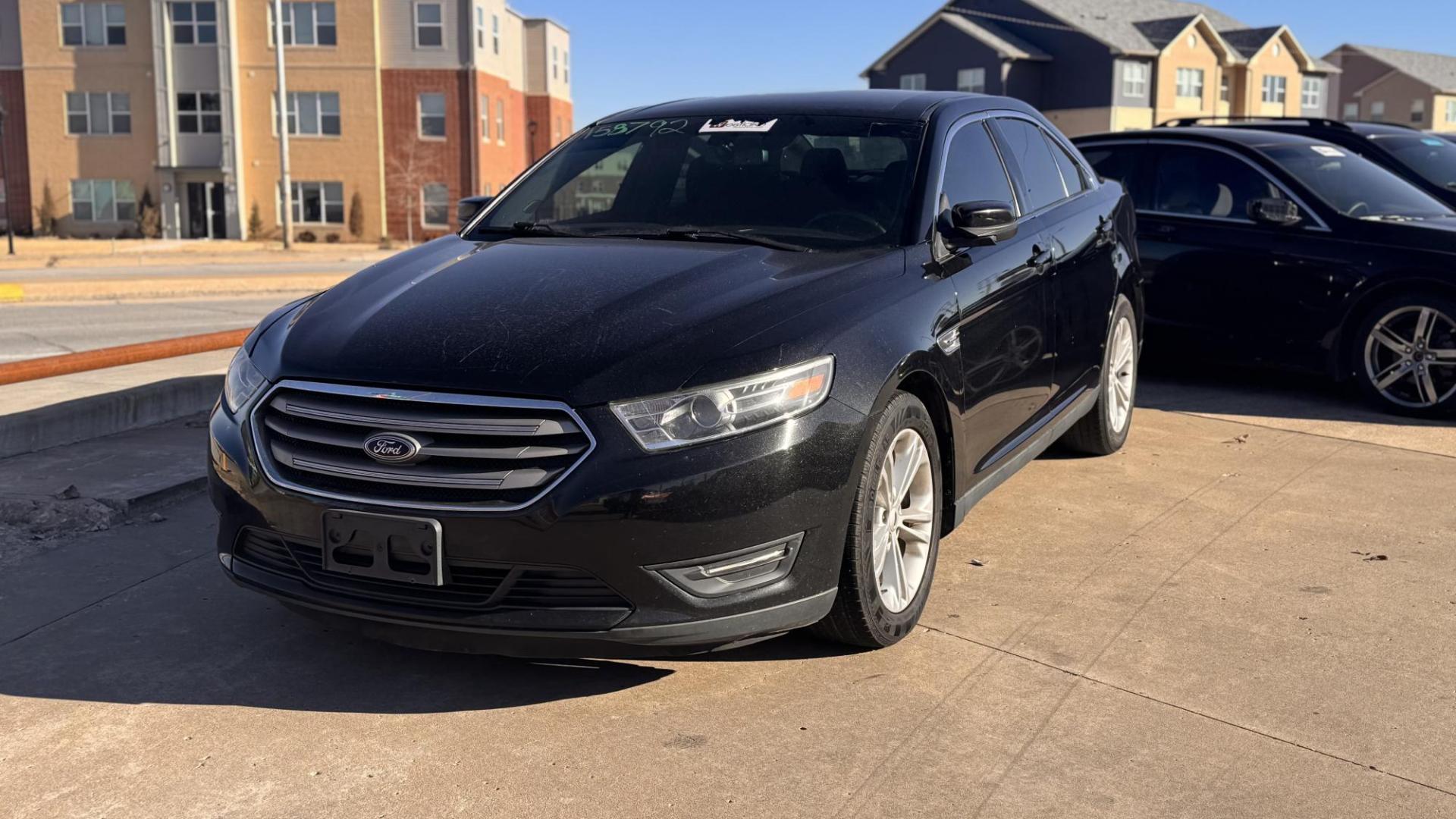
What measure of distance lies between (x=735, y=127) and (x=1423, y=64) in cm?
9414

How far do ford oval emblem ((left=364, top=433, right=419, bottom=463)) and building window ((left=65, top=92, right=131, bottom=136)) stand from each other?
4985 cm

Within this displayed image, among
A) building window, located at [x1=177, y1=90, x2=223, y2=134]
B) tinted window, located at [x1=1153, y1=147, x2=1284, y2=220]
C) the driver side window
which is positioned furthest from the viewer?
building window, located at [x1=177, y1=90, x2=223, y2=134]

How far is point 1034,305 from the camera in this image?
538 cm

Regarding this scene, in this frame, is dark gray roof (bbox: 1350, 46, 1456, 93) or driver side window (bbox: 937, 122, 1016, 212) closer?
driver side window (bbox: 937, 122, 1016, 212)

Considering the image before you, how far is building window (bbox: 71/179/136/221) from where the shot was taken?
48312mm

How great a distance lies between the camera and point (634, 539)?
351 cm

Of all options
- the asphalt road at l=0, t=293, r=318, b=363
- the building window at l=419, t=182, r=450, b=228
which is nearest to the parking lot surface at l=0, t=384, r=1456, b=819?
the asphalt road at l=0, t=293, r=318, b=363

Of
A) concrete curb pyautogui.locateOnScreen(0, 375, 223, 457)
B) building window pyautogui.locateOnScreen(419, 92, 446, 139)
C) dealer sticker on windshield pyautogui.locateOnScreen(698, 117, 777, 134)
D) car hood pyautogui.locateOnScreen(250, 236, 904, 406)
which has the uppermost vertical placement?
building window pyautogui.locateOnScreen(419, 92, 446, 139)

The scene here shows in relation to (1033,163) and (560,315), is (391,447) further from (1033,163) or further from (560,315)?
(1033,163)

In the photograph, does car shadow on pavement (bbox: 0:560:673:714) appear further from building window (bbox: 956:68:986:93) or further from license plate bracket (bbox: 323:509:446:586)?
building window (bbox: 956:68:986:93)

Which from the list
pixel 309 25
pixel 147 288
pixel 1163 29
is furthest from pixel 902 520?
pixel 1163 29

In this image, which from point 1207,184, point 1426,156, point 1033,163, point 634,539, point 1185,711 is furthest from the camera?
point 1426,156

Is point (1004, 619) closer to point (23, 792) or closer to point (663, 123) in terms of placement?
point (663, 123)

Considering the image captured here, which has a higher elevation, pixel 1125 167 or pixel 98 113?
pixel 98 113
